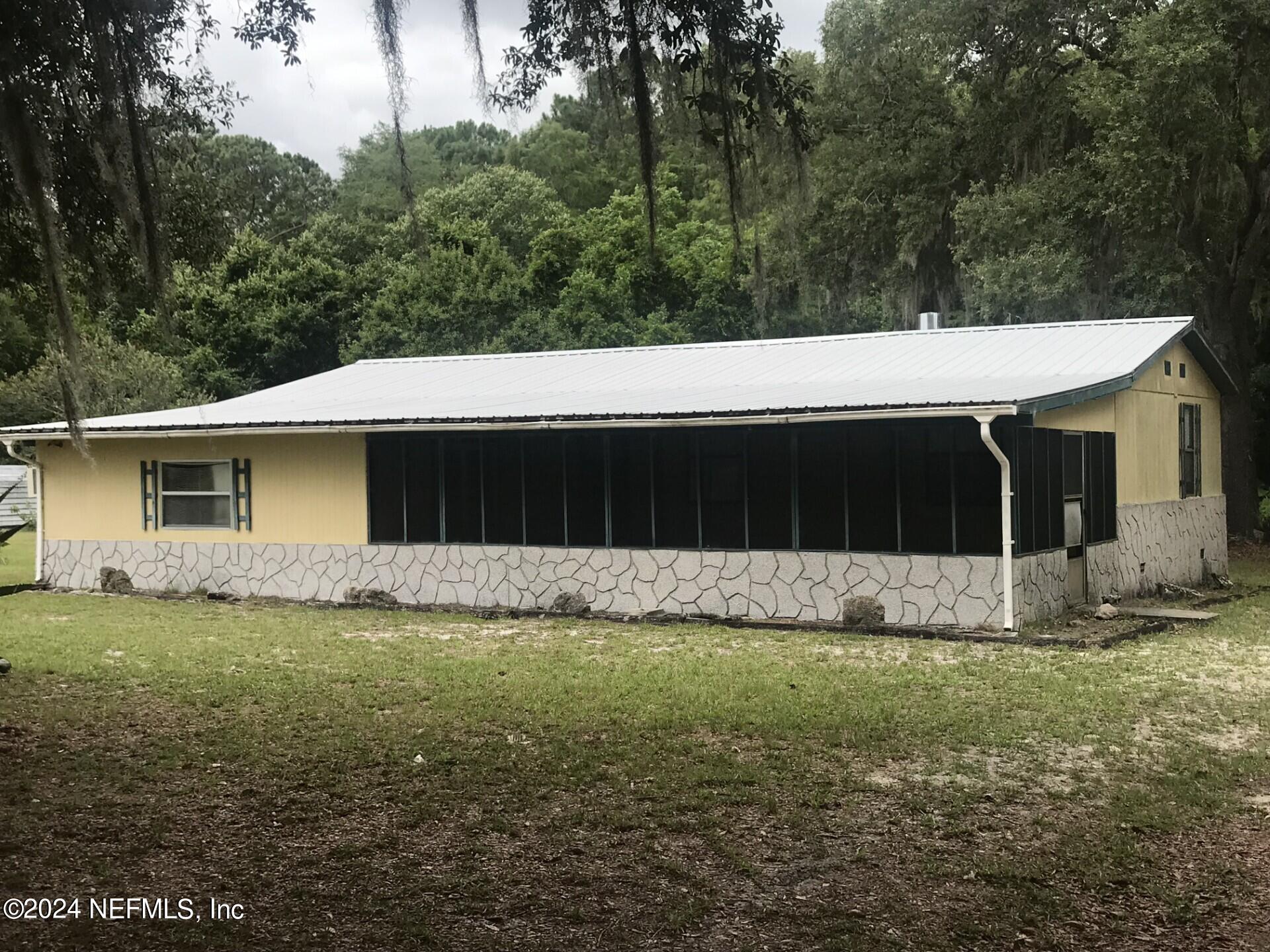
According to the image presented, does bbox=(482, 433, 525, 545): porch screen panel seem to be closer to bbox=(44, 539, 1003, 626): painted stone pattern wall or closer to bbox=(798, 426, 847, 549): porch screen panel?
bbox=(44, 539, 1003, 626): painted stone pattern wall

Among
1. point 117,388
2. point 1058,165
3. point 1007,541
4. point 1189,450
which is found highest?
point 1058,165

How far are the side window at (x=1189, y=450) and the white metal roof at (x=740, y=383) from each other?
31.9 inches

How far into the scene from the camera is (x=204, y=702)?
909 centimetres

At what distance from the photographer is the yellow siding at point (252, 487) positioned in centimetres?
1620

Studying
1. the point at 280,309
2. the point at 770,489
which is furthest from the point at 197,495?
the point at 280,309

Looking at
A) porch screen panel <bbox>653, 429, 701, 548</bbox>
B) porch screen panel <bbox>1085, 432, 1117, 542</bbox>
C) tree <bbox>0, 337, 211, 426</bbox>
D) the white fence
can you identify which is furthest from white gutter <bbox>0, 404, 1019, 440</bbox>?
tree <bbox>0, 337, 211, 426</bbox>

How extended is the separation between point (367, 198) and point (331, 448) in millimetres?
15621

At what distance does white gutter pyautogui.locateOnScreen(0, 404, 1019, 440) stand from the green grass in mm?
2159

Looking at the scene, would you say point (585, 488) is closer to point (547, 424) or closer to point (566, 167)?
point (547, 424)

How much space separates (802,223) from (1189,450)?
1195 centimetres

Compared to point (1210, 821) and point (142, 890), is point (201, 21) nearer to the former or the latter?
point (142, 890)

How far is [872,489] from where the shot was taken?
13.1m

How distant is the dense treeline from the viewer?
37.7ft

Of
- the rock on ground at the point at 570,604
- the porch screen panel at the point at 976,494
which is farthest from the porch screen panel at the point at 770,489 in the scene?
the rock on ground at the point at 570,604
